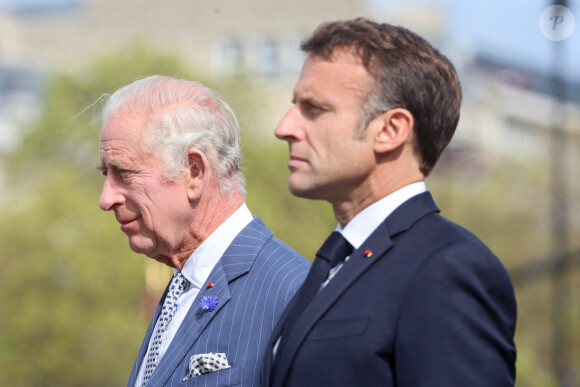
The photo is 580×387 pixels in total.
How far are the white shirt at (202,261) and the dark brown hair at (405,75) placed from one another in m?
0.97

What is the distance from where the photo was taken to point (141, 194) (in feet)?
10.3

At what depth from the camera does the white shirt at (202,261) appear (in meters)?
3.09

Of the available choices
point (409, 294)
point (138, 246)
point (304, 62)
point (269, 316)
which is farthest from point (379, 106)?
point (138, 246)

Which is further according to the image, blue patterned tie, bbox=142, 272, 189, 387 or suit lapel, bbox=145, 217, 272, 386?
blue patterned tie, bbox=142, 272, 189, 387

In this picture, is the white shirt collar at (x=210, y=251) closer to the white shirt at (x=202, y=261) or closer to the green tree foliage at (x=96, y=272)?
the white shirt at (x=202, y=261)

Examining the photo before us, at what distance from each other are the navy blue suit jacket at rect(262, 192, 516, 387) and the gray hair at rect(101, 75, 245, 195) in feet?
3.42

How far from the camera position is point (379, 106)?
2.25 m

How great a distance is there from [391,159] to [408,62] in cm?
24

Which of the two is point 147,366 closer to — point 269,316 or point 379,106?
point 269,316

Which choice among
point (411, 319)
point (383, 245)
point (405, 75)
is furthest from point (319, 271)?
point (405, 75)

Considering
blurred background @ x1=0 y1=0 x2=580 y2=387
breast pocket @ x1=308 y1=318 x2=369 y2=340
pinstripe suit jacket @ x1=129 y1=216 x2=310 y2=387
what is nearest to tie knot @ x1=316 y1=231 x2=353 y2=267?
breast pocket @ x1=308 y1=318 x2=369 y2=340

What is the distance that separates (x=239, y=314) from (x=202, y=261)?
1.10 ft

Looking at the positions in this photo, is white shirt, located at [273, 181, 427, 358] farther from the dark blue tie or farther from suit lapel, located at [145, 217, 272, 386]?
suit lapel, located at [145, 217, 272, 386]

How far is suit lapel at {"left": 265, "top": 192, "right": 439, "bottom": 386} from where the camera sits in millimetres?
2197
